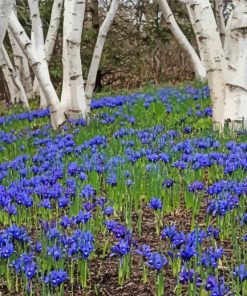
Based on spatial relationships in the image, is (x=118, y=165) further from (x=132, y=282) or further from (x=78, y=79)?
(x=78, y=79)

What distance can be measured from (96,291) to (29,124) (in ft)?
20.9

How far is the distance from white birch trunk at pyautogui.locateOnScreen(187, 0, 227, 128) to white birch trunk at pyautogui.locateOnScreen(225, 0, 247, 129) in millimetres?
341

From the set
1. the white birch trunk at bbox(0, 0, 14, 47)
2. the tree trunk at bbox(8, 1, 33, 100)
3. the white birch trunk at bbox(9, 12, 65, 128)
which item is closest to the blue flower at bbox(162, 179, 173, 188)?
the white birch trunk at bbox(0, 0, 14, 47)

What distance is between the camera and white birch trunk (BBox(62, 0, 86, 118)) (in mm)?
7824

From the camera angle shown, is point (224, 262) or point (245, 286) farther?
point (224, 262)

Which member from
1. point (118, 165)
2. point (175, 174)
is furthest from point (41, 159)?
point (175, 174)

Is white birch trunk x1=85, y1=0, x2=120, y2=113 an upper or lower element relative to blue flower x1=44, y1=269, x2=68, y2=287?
upper

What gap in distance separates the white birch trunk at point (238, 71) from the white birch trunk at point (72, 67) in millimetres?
2421

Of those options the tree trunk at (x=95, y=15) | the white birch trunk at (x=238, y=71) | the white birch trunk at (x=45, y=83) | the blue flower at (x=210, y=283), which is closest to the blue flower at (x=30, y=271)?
the blue flower at (x=210, y=283)

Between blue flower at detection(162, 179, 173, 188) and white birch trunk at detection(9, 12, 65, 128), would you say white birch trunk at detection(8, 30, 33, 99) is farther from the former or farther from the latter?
blue flower at detection(162, 179, 173, 188)

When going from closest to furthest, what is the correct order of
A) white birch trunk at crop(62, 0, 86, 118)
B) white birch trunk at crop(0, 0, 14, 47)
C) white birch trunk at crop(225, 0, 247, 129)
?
Answer: white birch trunk at crop(0, 0, 14, 47) < white birch trunk at crop(225, 0, 247, 129) < white birch trunk at crop(62, 0, 86, 118)

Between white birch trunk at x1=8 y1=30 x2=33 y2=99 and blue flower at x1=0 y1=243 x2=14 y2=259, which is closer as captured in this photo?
blue flower at x1=0 y1=243 x2=14 y2=259

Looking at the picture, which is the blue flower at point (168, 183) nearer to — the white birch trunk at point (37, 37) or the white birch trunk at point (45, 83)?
the white birch trunk at point (45, 83)

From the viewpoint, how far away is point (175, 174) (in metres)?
4.36
